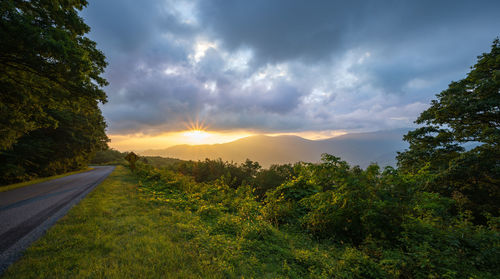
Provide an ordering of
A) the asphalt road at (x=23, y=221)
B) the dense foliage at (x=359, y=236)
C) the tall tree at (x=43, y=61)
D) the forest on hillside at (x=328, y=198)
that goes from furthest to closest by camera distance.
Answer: the tall tree at (x=43, y=61) < the asphalt road at (x=23, y=221) < the forest on hillside at (x=328, y=198) < the dense foliage at (x=359, y=236)

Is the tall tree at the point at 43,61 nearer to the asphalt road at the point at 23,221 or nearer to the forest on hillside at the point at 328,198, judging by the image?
the forest on hillside at the point at 328,198

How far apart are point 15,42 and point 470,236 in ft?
43.3

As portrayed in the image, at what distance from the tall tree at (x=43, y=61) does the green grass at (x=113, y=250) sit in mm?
5184

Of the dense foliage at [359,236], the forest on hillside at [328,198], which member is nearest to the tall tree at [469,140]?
the forest on hillside at [328,198]

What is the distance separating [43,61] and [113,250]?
7005mm

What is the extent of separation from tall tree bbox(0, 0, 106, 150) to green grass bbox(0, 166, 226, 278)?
17.0 feet

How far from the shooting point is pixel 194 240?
13.7ft

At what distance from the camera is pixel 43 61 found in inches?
225

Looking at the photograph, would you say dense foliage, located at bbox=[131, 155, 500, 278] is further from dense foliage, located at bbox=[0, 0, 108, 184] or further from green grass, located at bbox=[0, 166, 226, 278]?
dense foliage, located at bbox=[0, 0, 108, 184]

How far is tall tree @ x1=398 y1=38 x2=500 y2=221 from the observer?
9414mm

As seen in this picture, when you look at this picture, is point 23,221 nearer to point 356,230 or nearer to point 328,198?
point 328,198

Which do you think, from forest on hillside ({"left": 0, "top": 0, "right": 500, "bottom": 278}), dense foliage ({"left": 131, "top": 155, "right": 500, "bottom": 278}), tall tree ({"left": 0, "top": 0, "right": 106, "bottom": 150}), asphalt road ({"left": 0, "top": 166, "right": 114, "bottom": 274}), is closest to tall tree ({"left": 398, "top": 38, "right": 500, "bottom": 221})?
forest on hillside ({"left": 0, "top": 0, "right": 500, "bottom": 278})

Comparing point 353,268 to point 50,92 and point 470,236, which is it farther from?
point 50,92

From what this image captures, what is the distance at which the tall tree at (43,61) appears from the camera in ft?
16.0
